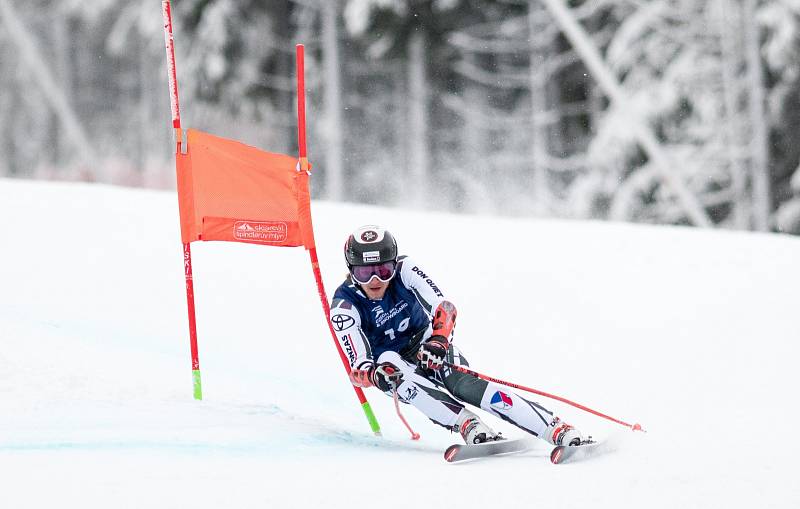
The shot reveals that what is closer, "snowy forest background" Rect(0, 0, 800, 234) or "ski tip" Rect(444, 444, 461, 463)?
"ski tip" Rect(444, 444, 461, 463)

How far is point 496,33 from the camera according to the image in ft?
75.0

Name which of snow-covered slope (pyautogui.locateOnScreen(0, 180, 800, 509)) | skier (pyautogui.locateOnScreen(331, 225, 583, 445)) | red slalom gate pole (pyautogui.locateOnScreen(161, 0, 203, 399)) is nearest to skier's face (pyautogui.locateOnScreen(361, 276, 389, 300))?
skier (pyautogui.locateOnScreen(331, 225, 583, 445))

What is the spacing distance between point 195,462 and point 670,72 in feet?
53.9

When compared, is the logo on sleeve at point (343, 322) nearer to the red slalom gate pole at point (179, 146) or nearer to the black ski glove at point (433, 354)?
the black ski glove at point (433, 354)

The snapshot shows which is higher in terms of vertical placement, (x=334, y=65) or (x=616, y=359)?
(x=334, y=65)

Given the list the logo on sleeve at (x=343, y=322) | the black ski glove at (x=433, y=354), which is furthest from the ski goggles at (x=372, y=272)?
the black ski glove at (x=433, y=354)

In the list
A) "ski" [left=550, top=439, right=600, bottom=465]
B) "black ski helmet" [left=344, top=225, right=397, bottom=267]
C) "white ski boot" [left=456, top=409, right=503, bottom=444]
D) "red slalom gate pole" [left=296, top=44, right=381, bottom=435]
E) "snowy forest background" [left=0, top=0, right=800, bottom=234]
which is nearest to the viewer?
"ski" [left=550, top=439, right=600, bottom=465]

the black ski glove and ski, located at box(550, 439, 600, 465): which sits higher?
the black ski glove

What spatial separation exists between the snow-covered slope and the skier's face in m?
0.85

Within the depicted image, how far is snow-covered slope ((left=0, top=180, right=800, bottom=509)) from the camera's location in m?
4.41

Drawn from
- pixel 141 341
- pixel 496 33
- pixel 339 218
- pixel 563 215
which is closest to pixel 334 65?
pixel 496 33

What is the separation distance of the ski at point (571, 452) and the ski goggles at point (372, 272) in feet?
5.15

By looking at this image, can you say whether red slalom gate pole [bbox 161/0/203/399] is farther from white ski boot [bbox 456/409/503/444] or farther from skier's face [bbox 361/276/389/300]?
white ski boot [bbox 456/409/503/444]

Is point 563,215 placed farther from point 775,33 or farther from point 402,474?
point 402,474
